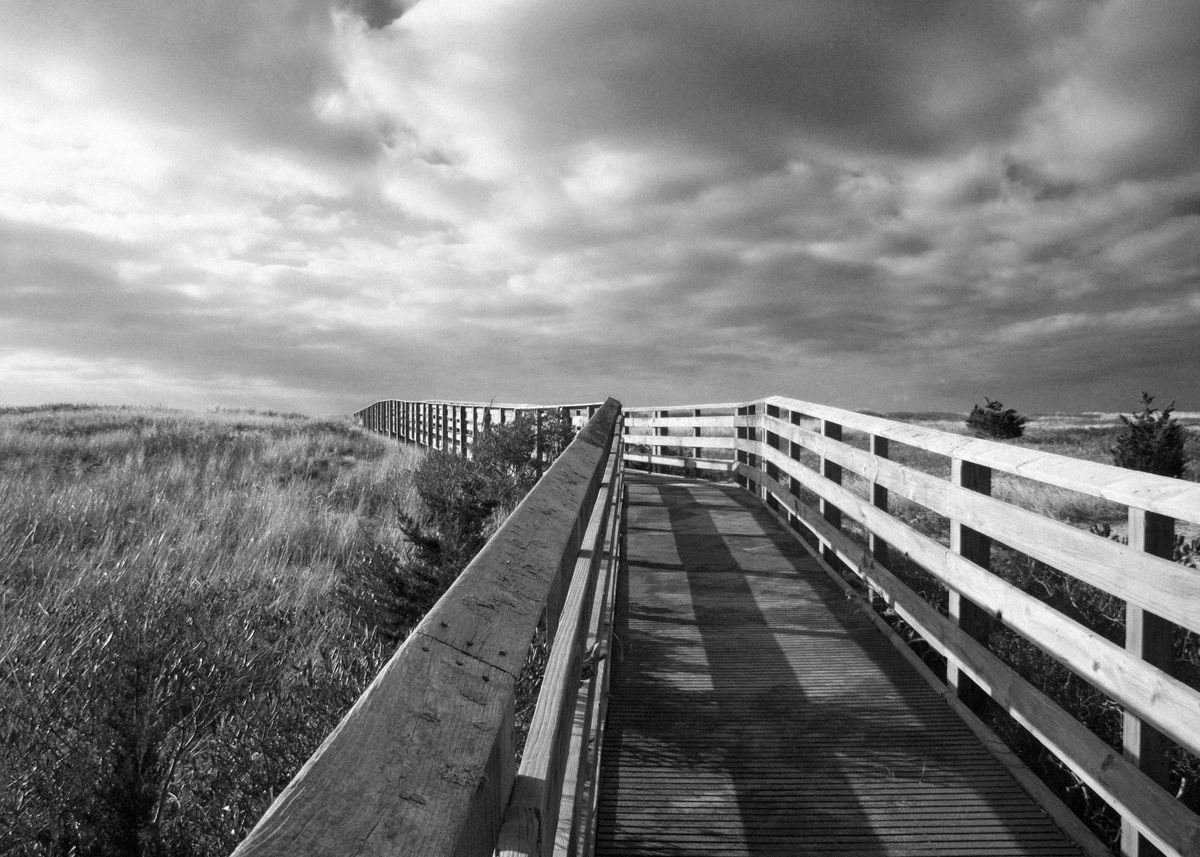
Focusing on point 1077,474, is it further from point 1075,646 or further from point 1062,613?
point 1062,613

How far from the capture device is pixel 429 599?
598 cm

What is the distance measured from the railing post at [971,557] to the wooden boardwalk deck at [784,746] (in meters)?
0.15

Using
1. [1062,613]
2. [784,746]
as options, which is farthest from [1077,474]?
[784,746]

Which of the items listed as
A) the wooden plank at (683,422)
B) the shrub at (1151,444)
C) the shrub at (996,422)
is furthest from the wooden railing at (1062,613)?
the shrub at (996,422)

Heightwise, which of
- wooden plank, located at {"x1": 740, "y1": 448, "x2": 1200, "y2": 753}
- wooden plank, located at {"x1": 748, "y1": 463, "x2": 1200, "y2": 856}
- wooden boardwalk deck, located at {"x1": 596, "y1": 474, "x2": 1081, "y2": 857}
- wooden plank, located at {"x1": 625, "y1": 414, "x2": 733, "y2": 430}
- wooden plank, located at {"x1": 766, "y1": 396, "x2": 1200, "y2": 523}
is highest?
wooden plank, located at {"x1": 625, "y1": 414, "x2": 733, "y2": 430}

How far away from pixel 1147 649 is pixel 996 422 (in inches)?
1033

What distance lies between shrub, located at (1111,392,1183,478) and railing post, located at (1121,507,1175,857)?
12.7 metres

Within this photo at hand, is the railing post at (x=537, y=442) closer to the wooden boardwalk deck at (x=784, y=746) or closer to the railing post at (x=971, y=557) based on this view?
the wooden boardwalk deck at (x=784, y=746)

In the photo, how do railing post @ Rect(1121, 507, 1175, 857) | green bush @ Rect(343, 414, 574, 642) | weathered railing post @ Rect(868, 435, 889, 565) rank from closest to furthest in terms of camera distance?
1. railing post @ Rect(1121, 507, 1175, 857)
2. weathered railing post @ Rect(868, 435, 889, 565)
3. green bush @ Rect(343, 414, 574, 642)

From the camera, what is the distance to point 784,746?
153 inches

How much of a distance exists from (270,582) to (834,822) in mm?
5499

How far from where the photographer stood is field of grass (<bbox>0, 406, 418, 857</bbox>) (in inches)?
122

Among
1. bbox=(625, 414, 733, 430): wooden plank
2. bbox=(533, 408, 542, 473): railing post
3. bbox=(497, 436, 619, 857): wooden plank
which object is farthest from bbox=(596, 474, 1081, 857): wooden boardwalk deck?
bbox=(625, 414, 733, 430): wooden plank

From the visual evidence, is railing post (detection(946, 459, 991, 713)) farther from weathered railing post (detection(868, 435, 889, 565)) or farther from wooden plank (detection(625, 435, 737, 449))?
wooden plank (detection(625, 435, 737, 449))
